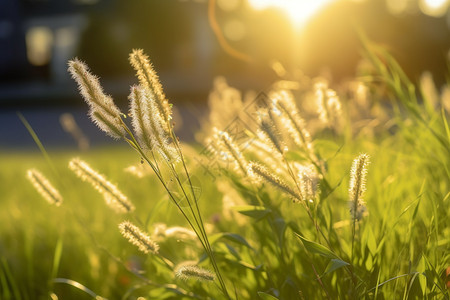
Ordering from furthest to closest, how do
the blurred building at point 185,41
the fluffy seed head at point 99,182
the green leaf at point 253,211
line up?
the blurred building at point 185,41 < the green leaf at point 253,211 < the fluffy seed head at point 99,182

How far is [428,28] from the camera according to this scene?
70.4 ft

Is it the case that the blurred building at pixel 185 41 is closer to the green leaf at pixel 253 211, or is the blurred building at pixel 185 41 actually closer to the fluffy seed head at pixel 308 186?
the green leaf at pixel 253 211

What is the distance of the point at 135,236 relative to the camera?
1.14 meters

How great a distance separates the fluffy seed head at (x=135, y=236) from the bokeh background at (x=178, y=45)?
8.85 meters

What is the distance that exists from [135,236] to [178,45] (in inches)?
1064

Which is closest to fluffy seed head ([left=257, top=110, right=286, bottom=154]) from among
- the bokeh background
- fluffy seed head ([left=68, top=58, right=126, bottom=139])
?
fluffy seed head ([left=68, top=58, right=126, bottom=139])

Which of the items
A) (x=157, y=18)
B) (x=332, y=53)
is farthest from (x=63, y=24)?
(x=332, y=53)

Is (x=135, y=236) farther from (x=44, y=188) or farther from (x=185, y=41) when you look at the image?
(x=185, y=41)

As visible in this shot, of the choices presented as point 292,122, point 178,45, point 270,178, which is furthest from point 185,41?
point 270,178

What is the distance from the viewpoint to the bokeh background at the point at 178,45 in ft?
57.6

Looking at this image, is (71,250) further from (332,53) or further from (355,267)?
(332,53)

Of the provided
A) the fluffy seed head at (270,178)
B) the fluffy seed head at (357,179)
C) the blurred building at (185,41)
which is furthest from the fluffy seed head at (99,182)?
the blurred building at (185,41)

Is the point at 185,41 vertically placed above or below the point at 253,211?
above

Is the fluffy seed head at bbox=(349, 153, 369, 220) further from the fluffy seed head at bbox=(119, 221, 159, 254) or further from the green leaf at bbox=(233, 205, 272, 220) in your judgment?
the fluffy seed head at bbox=(119, 221, 159, 254)
